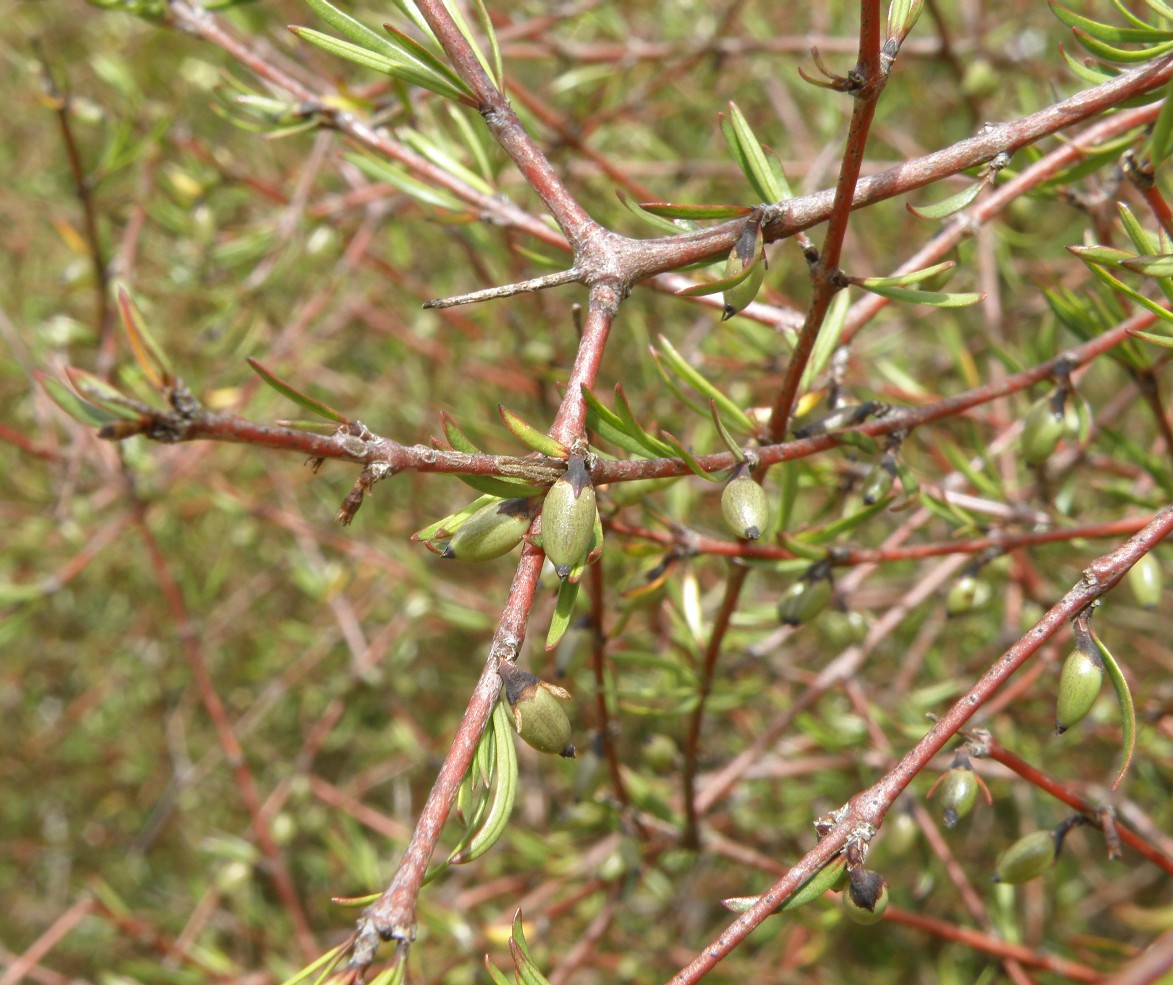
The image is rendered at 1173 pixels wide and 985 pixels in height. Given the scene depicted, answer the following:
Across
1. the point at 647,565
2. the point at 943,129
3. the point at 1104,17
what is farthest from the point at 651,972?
the point at 1104,17

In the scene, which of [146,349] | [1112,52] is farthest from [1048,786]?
[146,349]

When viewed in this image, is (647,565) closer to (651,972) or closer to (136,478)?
(651,972)

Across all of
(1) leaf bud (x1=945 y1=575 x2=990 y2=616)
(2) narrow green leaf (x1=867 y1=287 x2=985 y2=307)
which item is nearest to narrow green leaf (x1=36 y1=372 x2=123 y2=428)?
(2) narrow green leaf (x1=867 y1=287 x2=985 y2=307)

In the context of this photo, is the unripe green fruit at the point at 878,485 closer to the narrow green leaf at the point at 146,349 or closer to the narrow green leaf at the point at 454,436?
the narrow green leaf at the point at 454,436

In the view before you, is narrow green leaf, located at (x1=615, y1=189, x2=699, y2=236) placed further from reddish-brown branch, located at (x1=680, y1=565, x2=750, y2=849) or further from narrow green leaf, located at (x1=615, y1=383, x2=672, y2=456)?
reddish-brown branch, located at (x1=680, y1=565, x2=750, y2=849)

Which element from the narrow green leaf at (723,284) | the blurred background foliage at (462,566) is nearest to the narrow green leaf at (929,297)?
the narrow green leaf at (723,284)

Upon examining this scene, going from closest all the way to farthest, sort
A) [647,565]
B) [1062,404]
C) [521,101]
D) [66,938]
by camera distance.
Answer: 1. [1062,404]
2. [647,565]
3. [521,101]
4. [66,938]
